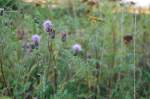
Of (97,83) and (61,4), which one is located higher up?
(61,4)

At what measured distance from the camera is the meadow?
9.93 feet

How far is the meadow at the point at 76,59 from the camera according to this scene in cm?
303

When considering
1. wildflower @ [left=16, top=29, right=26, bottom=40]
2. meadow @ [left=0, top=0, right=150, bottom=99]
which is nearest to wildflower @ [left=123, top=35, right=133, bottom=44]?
meadow @ [left=0, top=0, right=150, bottom=99]

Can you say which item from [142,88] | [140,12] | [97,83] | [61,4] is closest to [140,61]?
[142,88]

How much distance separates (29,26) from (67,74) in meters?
0.63

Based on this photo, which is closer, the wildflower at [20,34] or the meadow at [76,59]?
the meadow at [76,59]

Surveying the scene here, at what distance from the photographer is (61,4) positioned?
15.7 feet

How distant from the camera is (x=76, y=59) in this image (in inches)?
121

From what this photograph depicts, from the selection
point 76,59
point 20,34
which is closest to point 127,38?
point 76,59

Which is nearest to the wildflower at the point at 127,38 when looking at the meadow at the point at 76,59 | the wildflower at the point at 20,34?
the meadow at the point at 76,59

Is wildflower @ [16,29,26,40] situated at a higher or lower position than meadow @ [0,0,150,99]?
higher

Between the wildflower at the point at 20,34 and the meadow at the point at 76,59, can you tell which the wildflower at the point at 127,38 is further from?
the wildflower at the point at 20,34

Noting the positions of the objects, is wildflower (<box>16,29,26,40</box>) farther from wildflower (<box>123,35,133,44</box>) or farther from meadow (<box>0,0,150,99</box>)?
wildflower (<box>123,35,133,44</box>)

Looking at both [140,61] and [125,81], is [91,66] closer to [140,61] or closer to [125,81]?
[125,81]
